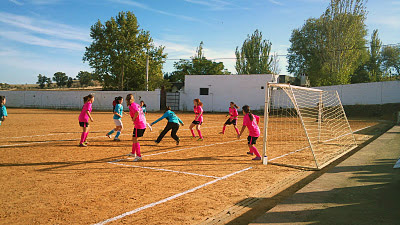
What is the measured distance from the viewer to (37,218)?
13.9 ft

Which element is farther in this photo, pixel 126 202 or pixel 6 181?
pixel 6 181

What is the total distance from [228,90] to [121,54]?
823 inches

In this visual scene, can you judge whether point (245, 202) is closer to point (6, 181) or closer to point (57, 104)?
point (6, 181)

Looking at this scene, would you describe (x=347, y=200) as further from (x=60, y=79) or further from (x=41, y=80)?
(x=41, y=80)

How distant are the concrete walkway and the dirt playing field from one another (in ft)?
2.76

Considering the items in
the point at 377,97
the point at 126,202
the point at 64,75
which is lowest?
the point at 126,202

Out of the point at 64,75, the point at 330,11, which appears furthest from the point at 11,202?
the point at 64,75

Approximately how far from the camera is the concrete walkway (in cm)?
403

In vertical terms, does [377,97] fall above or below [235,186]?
above

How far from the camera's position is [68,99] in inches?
1908

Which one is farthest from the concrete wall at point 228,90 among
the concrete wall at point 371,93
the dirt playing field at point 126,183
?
the dirt playing field at point 126,183

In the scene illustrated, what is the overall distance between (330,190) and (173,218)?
2.98 metres

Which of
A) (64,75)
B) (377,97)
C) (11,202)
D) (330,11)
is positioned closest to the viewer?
(11,202)

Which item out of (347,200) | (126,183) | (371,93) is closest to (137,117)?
(126,183)
